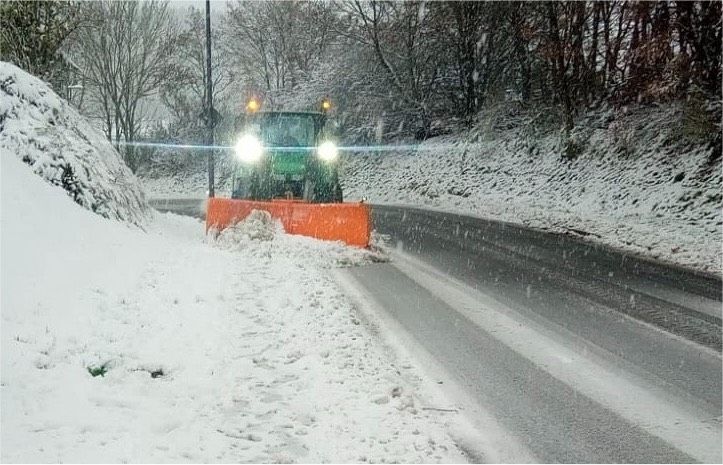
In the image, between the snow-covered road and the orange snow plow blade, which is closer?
the snow-covered road

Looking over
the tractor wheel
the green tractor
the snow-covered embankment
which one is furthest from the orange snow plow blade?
the tractor wheel

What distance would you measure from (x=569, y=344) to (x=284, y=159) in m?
7.32

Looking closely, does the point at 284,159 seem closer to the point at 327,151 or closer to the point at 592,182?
the point at 327,151

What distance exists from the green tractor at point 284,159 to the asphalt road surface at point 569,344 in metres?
2.49

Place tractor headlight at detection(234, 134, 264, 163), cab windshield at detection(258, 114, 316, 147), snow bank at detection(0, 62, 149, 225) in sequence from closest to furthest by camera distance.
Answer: snow bank at detection(0, 62, 149, 225) → tractor headlight at detection(234, 134, 264, 163) → cab windshield at detection(258, 114, 316, 147)

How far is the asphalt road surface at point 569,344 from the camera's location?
12.5 ft

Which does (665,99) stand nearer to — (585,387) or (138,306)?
(585,387)

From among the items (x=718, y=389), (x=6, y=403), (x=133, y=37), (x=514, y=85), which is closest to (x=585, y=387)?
(x=718, y=389)

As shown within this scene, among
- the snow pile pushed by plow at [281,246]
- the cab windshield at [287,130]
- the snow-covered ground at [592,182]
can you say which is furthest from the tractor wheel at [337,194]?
the snow-covered ground at [592,182]

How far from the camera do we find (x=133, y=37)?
94.9ft

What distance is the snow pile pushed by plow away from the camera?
896cm

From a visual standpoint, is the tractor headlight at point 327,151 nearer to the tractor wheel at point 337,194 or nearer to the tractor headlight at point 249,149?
the tractor wheel at point 337,194

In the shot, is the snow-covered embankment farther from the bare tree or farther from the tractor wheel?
the bare tree

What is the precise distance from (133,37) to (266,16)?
7993 millimetres
